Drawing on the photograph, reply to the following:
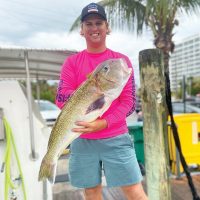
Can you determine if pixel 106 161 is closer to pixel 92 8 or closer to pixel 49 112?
pixel 92 8

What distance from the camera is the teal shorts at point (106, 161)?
2967mm

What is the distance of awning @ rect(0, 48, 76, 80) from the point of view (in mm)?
3906

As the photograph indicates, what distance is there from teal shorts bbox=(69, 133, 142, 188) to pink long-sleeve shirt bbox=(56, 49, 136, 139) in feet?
0.23

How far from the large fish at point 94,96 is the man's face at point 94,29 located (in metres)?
0.50

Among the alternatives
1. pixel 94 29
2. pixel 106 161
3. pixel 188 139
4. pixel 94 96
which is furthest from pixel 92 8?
pixel 188 139

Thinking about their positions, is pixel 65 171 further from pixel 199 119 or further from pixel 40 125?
pixel 40 125

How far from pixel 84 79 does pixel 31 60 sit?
1710 millimetres

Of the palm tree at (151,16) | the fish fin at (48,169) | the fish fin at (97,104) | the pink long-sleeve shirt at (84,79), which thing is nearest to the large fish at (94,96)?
the fish fin at (97,104)

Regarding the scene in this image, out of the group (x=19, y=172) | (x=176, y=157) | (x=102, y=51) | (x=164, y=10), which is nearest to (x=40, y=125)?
(x=19, y=172)

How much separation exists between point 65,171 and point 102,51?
4.56 meters

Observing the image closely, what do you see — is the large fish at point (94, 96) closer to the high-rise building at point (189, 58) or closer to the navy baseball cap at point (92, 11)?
the navy baseball cap at point (92, 11)

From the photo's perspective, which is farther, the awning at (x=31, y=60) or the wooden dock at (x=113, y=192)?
the wooden dock at (x=113, y=192)

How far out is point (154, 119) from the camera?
2740mm

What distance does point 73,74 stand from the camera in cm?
298
